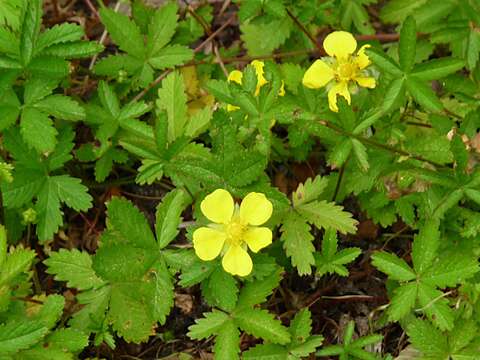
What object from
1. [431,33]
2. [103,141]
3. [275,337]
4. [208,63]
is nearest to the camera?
[275,337]

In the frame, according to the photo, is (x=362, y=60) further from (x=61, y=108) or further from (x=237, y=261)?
(x=61, y=108)

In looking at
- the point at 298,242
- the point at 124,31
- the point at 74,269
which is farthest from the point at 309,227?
the point at 124,31

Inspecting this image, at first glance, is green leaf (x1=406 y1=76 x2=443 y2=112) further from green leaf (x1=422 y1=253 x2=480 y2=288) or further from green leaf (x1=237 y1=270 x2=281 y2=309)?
green leaf (x1=237 y1=270 x2=281 y2=309)

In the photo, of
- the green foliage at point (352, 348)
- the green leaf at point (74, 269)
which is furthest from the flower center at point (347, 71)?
the green leaf at point (74, 269)

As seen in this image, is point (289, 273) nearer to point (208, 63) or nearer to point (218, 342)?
point (218, 342)

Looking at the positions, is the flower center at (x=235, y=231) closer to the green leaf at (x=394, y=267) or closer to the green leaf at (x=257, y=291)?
the green leaf at (x=257, y=291)

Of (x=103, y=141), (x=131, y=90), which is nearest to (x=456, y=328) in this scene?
(x=103, y=141)
